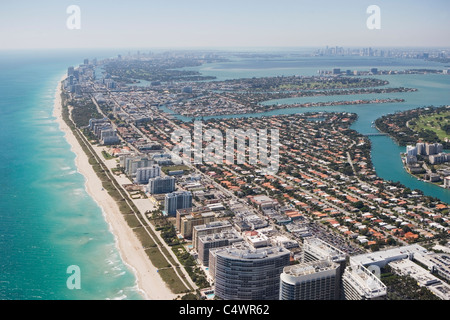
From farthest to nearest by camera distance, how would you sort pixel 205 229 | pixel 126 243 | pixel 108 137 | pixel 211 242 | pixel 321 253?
pixel 108 137 → pixel 126 243 → pixel 205 229 → pixel 211 242 → pixel 321 253

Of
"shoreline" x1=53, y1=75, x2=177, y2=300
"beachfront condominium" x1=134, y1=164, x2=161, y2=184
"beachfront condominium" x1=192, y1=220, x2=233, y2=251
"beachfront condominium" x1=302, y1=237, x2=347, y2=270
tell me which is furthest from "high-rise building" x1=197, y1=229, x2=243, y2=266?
"beachfront condominium" x1=134, y1=164, x2=161, y2=184

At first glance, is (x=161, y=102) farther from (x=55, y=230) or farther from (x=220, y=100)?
(x=55, y=230)

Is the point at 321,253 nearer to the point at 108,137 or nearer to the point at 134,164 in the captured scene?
the point at 134,164

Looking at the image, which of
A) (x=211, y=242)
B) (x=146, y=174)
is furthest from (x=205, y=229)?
(x=146, y=174)

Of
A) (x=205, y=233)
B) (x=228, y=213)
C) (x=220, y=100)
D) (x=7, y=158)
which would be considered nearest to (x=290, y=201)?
(x=228, y=213)

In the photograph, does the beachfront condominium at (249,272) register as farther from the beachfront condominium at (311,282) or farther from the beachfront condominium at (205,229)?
the beachfront condominium at (205,229)
